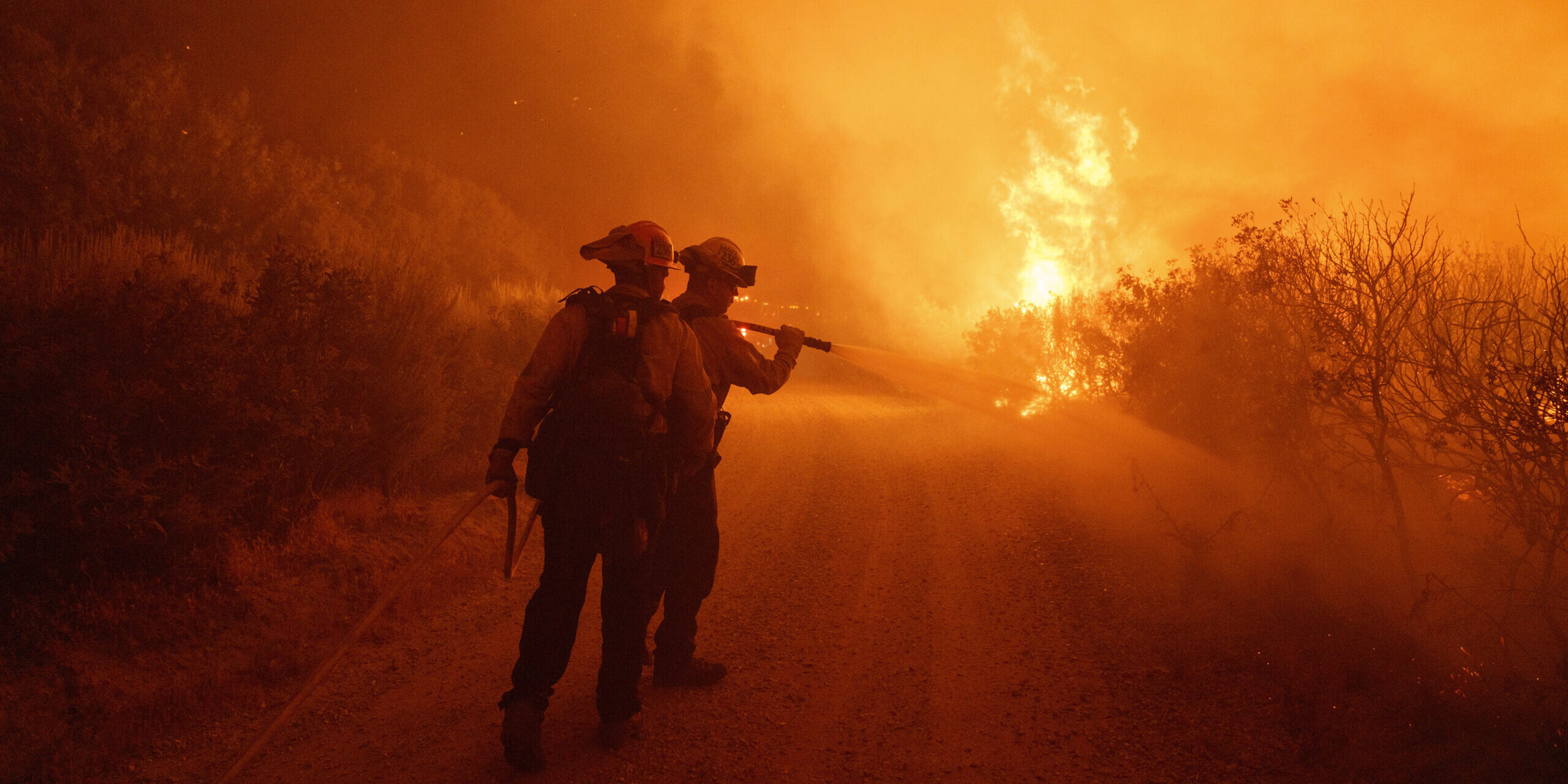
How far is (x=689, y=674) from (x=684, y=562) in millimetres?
594

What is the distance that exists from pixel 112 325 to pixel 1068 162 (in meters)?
24.2

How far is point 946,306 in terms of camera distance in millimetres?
31484

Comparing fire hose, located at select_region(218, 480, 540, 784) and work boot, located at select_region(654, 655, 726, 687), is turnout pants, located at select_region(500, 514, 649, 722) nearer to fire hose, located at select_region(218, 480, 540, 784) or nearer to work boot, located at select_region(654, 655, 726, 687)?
fire hose, located at select_region(218, 480, 540, 784)

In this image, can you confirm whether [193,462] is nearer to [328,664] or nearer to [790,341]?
[328,664]

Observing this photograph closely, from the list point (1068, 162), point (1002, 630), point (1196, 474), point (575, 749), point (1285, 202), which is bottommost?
point (575, 749)

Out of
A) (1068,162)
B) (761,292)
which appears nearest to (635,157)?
(761,292)

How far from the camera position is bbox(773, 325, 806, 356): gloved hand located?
174 inches

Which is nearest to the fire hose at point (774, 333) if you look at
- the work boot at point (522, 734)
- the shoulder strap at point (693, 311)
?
the shoulder strap at point (693, 311)

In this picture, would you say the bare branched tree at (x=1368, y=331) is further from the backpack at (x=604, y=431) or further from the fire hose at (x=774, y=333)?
the backpack at (x=604, y=431)

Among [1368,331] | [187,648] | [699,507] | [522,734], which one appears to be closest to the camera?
[522,734]

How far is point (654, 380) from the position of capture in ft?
11.3

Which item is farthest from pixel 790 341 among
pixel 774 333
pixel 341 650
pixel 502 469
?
pixel 341 650

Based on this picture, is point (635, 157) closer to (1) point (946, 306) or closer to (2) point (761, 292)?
(2) point (761, 292)

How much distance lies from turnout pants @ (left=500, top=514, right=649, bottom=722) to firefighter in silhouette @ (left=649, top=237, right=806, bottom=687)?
0.53m
